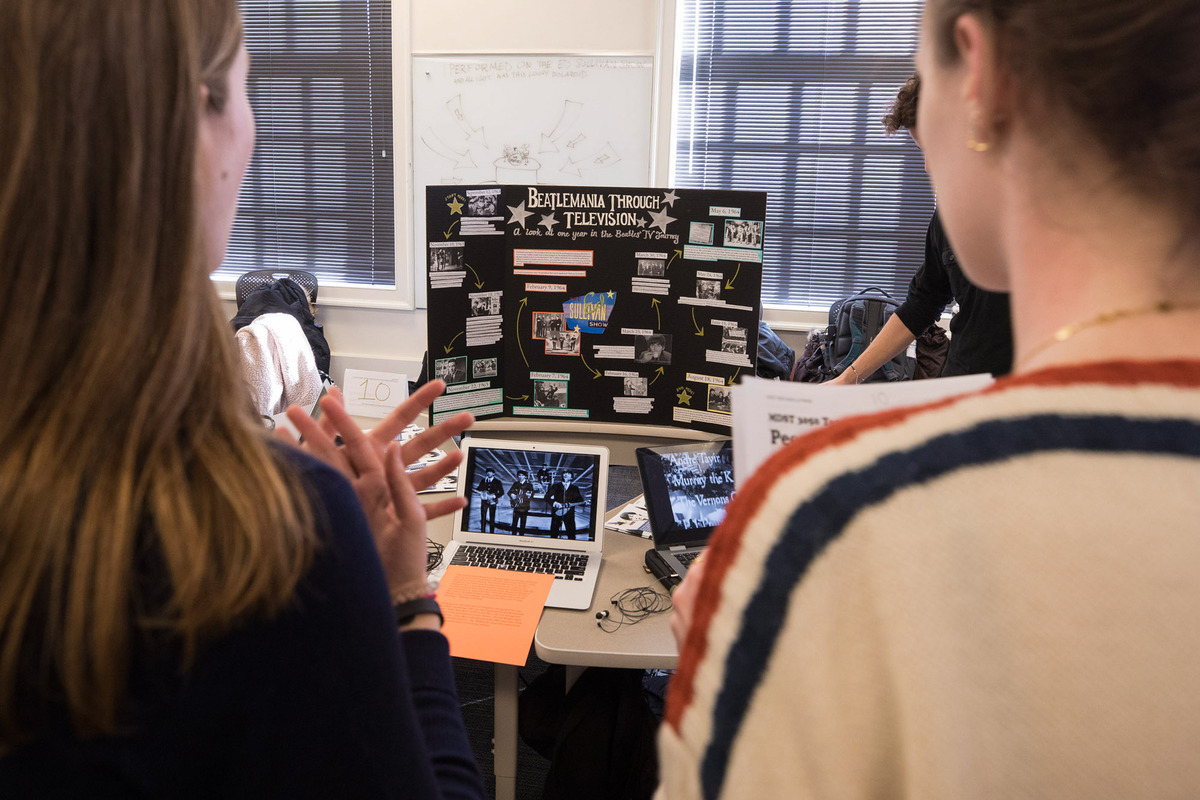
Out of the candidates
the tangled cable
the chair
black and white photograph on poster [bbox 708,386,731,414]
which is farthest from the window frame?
the tangled cable

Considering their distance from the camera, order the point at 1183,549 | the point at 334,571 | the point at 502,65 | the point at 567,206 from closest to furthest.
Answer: the point at 1183,549, the point at 334,571, the point at 567,206, the point at 502,65

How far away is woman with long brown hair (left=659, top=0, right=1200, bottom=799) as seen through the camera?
1.31ft

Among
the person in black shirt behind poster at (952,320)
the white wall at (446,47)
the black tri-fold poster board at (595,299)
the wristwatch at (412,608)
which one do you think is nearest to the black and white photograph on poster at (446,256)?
the black tri-fold poster board at (595,299)

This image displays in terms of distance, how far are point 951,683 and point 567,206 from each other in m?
1.68

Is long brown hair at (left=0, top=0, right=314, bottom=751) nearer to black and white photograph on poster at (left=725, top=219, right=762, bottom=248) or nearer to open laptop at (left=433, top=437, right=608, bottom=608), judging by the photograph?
open laptop at (left=433, top=437, right=608, bottom=608)

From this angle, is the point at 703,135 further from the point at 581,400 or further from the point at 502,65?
the point at 581,400

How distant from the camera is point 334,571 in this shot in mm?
539

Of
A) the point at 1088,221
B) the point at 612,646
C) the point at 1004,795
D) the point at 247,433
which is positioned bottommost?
the point at 612,646

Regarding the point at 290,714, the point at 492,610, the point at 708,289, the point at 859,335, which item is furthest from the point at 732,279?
the point at 859,335

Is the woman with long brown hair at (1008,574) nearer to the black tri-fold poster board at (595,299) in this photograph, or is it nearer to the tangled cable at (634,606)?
the tangled cable at (634,606)

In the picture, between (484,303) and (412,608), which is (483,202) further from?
(412,608)

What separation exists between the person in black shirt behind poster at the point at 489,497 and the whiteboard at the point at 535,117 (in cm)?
272

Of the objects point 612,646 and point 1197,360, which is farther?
point 612,646

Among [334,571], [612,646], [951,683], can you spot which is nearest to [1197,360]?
[951,683]
